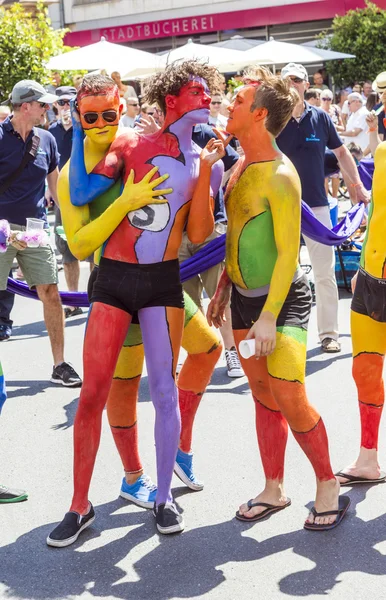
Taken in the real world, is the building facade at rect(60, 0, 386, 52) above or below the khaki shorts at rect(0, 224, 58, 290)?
above

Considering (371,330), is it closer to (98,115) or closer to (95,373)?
(95,373)

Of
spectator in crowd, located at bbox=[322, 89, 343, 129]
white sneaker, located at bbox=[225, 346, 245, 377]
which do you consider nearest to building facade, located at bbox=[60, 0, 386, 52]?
spectator in crowd, located at bbox=[322, 89, 343, 129]

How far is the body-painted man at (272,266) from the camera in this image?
12.1 feet

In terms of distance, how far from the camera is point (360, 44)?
23719 mm

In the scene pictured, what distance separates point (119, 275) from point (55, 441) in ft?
5.94

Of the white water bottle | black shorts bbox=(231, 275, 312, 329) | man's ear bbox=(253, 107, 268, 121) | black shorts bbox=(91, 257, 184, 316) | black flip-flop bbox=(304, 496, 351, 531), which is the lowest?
black flip-flop bbox=(304, 496, 351, 531)

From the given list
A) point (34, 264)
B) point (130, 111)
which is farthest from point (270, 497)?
point (130, 111)

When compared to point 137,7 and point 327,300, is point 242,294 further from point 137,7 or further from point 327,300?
point 137,7

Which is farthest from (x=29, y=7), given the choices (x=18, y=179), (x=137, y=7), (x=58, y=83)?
(x=18, y=179)

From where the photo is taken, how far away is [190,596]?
132 inches

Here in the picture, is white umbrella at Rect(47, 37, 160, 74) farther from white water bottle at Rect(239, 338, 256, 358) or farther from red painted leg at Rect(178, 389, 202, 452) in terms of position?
white water bottle at Rect(239, 338, 256, 358)

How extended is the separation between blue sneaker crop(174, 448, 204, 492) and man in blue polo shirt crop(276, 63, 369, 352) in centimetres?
280

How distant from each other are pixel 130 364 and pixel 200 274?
2.33 metres

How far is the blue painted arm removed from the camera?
3.67m
